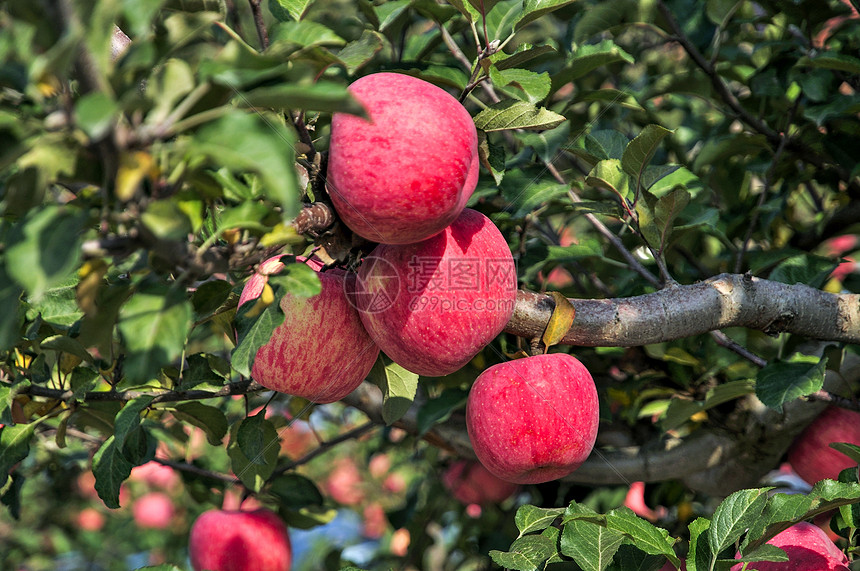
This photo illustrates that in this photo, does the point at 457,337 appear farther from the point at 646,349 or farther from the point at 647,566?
the point at 646,349

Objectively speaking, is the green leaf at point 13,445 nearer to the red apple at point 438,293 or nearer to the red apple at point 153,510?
the red apple at point 438,293

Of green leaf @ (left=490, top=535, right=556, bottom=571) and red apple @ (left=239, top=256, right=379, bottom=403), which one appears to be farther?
red apple @ (left=239, top=256, right=379, bottom=403)

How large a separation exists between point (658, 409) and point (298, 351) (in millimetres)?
753

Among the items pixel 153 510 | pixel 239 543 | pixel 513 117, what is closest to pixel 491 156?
pixel 513 117

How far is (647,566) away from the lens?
0.82 meters

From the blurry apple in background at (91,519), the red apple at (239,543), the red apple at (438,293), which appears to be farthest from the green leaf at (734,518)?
the blurry apple in background at (91,519)

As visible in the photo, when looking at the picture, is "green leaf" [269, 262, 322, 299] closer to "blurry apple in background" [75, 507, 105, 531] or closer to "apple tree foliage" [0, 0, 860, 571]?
"apple tree foliage" [0, 0, 860, 571]

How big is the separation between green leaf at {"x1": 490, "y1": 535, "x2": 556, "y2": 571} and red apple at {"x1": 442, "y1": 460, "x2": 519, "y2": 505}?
90 centimetres

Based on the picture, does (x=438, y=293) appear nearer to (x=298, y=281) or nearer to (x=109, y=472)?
(x=298, y=281)

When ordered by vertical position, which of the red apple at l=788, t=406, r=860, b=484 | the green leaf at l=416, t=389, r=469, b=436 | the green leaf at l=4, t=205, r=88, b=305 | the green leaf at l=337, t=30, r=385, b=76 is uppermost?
the green leaf at l=337, t=30, r=385, b=76

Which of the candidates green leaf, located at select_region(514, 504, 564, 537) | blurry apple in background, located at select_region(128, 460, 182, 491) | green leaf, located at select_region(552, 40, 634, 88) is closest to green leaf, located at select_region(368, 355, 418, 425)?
green leaf, located at select_region(514, 504, 564, 537)

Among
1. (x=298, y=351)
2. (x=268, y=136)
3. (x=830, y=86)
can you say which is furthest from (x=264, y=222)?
(x=830, y=86)

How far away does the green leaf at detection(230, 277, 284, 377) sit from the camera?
2.35 feet

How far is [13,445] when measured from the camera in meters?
0.97
